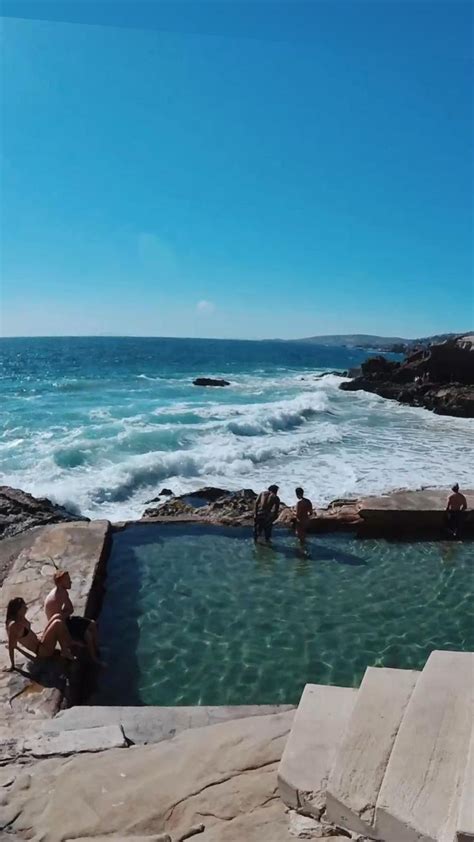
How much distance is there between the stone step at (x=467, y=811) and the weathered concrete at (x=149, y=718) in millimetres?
2324

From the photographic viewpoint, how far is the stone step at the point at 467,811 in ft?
7.89

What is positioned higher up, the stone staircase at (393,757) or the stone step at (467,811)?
the stone step at (467,811)

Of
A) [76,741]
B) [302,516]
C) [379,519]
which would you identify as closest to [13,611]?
[76,741]

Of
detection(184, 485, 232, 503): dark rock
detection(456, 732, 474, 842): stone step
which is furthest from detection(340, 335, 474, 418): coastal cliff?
detection(456, 732, 474, 842): stone step

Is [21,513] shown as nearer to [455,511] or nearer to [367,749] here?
[455,511]

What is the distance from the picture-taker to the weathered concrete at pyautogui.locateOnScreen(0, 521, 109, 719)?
503 centimetres

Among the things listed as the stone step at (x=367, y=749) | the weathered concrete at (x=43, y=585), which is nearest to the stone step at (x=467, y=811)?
the stone step at (x=367, y=749)

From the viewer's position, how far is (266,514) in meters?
9.34

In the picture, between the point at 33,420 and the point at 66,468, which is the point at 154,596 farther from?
the point at 33,420

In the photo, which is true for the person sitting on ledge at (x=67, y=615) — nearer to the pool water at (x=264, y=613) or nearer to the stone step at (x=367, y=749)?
the pool water at (x=264, y=613)

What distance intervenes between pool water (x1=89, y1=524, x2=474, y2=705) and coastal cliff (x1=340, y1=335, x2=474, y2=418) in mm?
21327

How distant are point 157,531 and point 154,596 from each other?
7.37 ft

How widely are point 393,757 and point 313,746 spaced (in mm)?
557

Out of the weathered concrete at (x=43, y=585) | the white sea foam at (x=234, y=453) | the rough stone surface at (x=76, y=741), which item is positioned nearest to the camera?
the rough stone surface at (x=76, y=741)
